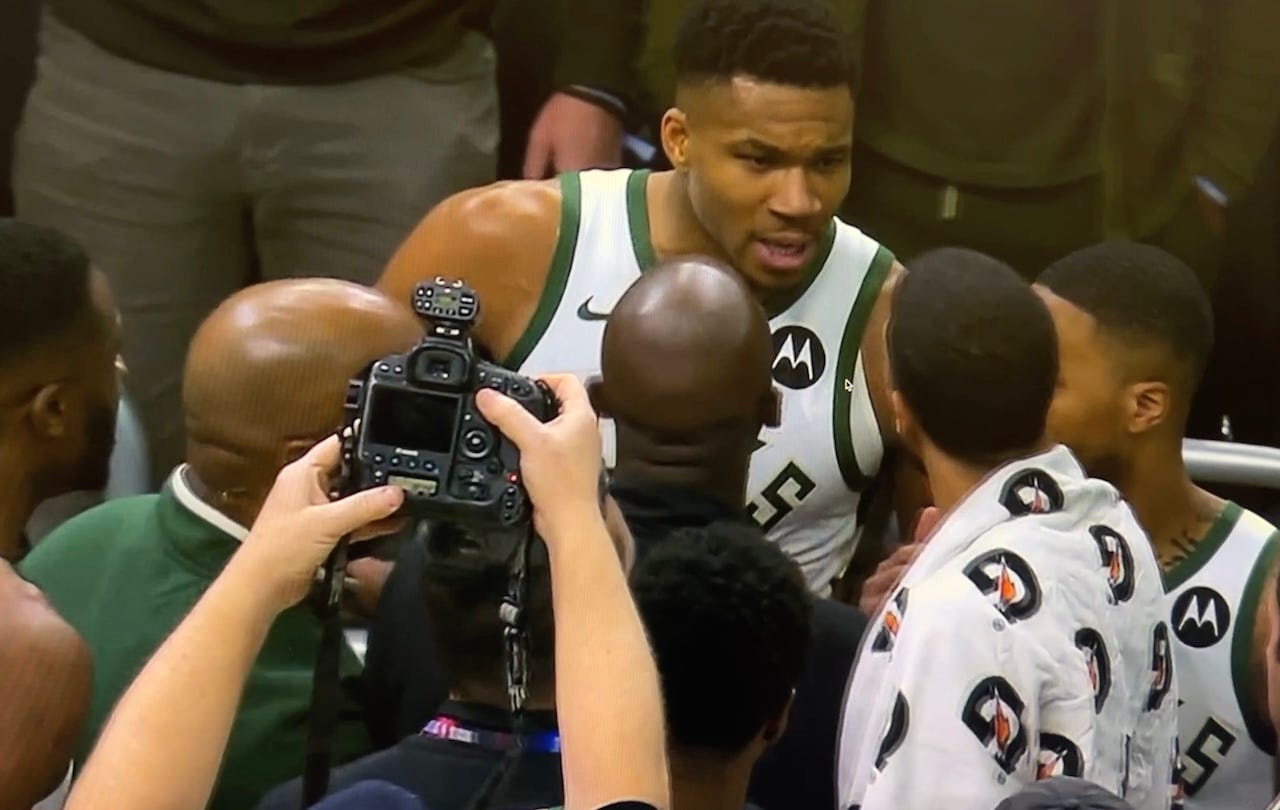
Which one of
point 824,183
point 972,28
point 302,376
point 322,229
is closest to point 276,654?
point 302,376

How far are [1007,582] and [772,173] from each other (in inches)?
32.7

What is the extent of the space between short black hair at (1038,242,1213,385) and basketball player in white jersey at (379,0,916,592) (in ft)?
0.81

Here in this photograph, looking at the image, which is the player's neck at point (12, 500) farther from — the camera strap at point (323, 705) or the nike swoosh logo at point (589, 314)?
the nike swoosh logo at point (589, 314)

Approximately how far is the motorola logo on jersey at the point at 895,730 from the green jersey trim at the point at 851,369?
721 millimetres

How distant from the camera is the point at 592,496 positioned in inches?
41.7

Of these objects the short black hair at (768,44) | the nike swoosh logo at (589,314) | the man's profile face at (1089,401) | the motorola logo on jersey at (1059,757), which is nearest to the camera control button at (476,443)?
the motorola logo on jersey at (1059,757)

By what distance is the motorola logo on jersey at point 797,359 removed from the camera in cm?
205

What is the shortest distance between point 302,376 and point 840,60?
0.87m

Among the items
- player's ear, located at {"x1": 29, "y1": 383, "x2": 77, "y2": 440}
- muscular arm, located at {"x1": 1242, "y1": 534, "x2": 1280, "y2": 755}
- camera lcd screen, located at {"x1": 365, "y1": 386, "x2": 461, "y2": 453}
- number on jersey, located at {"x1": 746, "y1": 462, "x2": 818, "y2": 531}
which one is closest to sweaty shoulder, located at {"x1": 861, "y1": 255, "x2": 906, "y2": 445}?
number on jersey, located at {"x1": 746, "y1": 462, "x2": 818, "y2": 531}

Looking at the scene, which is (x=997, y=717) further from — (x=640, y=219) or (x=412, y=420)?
(x=640, y=219)

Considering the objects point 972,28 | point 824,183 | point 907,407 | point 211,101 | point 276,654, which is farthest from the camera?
point 972,28

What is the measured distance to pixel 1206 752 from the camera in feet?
5.69

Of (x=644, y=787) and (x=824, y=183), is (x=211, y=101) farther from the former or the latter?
(x=644, y=787)

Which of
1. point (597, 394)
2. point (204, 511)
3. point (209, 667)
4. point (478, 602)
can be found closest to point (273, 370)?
point (204, 511)
